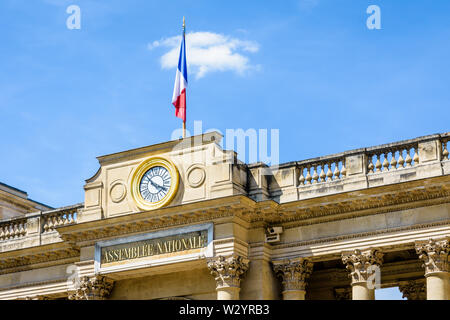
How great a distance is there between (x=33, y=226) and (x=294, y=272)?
473 inches

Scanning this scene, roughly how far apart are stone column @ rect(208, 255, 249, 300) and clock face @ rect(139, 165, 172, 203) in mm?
3399

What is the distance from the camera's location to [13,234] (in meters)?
41.0

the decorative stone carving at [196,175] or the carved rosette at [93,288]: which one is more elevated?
the decorative stone carving at [196,175]

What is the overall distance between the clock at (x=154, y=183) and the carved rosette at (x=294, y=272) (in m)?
4.67

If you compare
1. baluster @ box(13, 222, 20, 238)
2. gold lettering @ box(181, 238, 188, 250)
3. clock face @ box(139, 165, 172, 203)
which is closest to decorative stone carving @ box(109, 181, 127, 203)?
clock face @ box(139, 165, 172, 203)

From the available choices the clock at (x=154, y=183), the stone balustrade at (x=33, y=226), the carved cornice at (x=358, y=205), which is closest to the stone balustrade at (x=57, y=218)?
the stone balustrade at (x=33, y=226)

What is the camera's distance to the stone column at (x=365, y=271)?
1276 inches

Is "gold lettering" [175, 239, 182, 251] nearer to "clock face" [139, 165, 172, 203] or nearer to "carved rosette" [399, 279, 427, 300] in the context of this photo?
"clock face" [139, 165, 172, 203]

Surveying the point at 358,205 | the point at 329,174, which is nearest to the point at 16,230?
the point at 329,174

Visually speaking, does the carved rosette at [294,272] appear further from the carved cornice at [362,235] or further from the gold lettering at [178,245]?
the gold lettering at [178,245]
